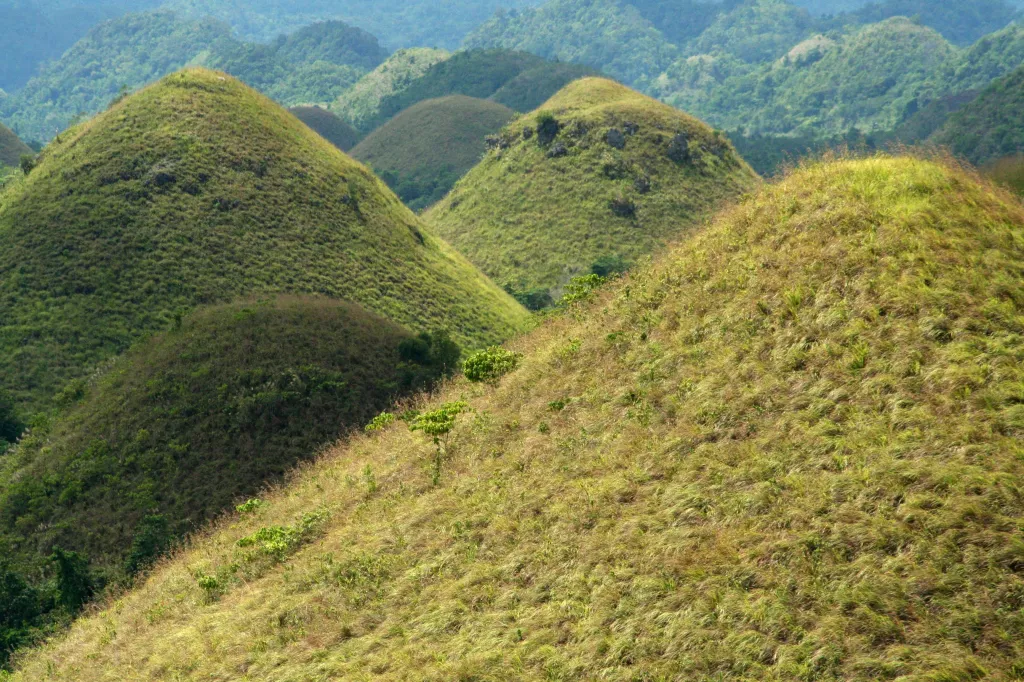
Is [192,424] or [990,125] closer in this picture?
[192,424]

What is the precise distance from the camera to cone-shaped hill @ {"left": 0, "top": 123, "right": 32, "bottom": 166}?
153625 mm

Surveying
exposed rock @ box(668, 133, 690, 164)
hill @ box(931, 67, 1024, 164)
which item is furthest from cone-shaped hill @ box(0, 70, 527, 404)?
hill @ box(931, 67, 1024, 164)

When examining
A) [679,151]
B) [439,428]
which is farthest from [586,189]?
[439,428]

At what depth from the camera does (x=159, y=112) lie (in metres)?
81.6

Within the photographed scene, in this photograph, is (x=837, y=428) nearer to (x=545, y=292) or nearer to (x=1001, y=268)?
(x=1001, y=268)

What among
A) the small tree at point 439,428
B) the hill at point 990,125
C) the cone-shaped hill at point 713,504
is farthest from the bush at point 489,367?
the hill at point 990,125

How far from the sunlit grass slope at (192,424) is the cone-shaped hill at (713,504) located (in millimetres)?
11981

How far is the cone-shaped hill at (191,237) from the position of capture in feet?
199

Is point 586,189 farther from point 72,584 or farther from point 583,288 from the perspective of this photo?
point 72,584

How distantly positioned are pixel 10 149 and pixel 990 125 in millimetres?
192675

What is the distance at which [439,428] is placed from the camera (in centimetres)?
2277

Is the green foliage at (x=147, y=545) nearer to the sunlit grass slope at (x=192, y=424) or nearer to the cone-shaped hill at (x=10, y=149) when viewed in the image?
the sunlit grass slope at (x=192, y=424)

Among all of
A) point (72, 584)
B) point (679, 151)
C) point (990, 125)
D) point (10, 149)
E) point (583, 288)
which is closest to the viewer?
point (72, 584)

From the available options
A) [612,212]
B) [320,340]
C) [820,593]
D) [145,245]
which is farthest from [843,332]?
[612,212]
